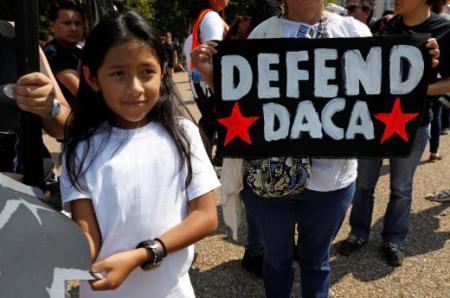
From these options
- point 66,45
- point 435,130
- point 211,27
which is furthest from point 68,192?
point 435,130

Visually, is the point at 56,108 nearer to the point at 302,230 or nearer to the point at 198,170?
the point at 198,170

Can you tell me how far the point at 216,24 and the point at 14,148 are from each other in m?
2.15

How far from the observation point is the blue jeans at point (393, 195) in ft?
10.2

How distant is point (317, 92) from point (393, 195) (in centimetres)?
155

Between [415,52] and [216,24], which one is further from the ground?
[216,24]

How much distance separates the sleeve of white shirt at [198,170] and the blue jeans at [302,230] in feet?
2.18

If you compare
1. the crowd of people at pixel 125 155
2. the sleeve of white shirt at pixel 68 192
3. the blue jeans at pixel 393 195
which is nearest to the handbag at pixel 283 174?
the crowd of people at pixel 125 155

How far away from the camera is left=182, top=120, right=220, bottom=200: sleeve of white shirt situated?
145 cm

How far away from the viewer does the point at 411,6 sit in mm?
2887

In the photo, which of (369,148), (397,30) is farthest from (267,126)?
(397,30)

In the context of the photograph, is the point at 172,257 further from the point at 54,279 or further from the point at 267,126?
the point at 267,126

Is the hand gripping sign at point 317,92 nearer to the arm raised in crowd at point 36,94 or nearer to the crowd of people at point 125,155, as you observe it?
the crowd of people at point 125,155

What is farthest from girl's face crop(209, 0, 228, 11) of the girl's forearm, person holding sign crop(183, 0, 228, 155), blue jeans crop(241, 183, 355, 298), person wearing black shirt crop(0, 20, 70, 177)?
the girl's forearm

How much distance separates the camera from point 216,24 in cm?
348
